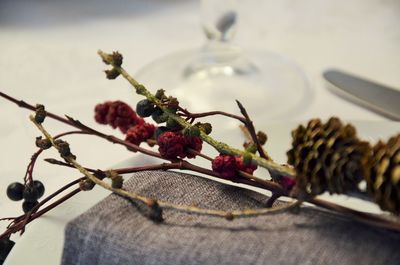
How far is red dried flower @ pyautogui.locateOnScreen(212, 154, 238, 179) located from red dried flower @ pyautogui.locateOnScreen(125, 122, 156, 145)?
0.21 feet

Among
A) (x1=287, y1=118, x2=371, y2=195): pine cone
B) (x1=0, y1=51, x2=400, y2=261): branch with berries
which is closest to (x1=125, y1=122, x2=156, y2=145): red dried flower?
(x1=0, y1=51, x2=400, y2=261): branch with berries

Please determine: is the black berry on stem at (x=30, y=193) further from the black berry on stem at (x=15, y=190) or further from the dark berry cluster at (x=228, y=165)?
the dark berry cluster at (x=228, y=165)

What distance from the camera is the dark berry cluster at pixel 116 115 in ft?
1.09

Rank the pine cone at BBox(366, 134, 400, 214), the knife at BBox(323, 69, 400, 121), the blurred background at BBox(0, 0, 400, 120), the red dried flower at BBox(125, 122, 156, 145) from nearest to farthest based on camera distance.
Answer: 1. the pine cone at BBox(366, 134, 400, 214)
2. the red dried flower at BBox(125, 122, 156, 145)
3. the knife at BBox(323, 69, 400, 121)
4. the blurred background at BBox(0, 0, 400, 120)

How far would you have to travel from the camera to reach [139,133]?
0.32 metres

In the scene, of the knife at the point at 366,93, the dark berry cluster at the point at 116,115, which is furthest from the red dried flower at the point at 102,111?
the knife at the point at 366,93

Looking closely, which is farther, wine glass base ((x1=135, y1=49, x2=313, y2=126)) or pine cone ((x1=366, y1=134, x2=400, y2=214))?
wine glass base ((x1=135, y1=49, x2=313, y2=126))

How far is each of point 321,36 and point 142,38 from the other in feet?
0.66

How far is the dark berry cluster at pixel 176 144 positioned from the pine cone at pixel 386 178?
9cm

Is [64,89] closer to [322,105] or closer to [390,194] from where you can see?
[322,105]

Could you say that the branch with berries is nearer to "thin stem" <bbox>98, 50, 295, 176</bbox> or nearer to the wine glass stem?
"thin stem" <bbox>98, 50, 295, 176</bbox>

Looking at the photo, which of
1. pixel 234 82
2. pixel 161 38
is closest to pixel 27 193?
pixel 234 82

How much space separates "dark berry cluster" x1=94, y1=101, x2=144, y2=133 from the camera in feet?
1.09

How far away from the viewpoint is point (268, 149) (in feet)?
1.25
